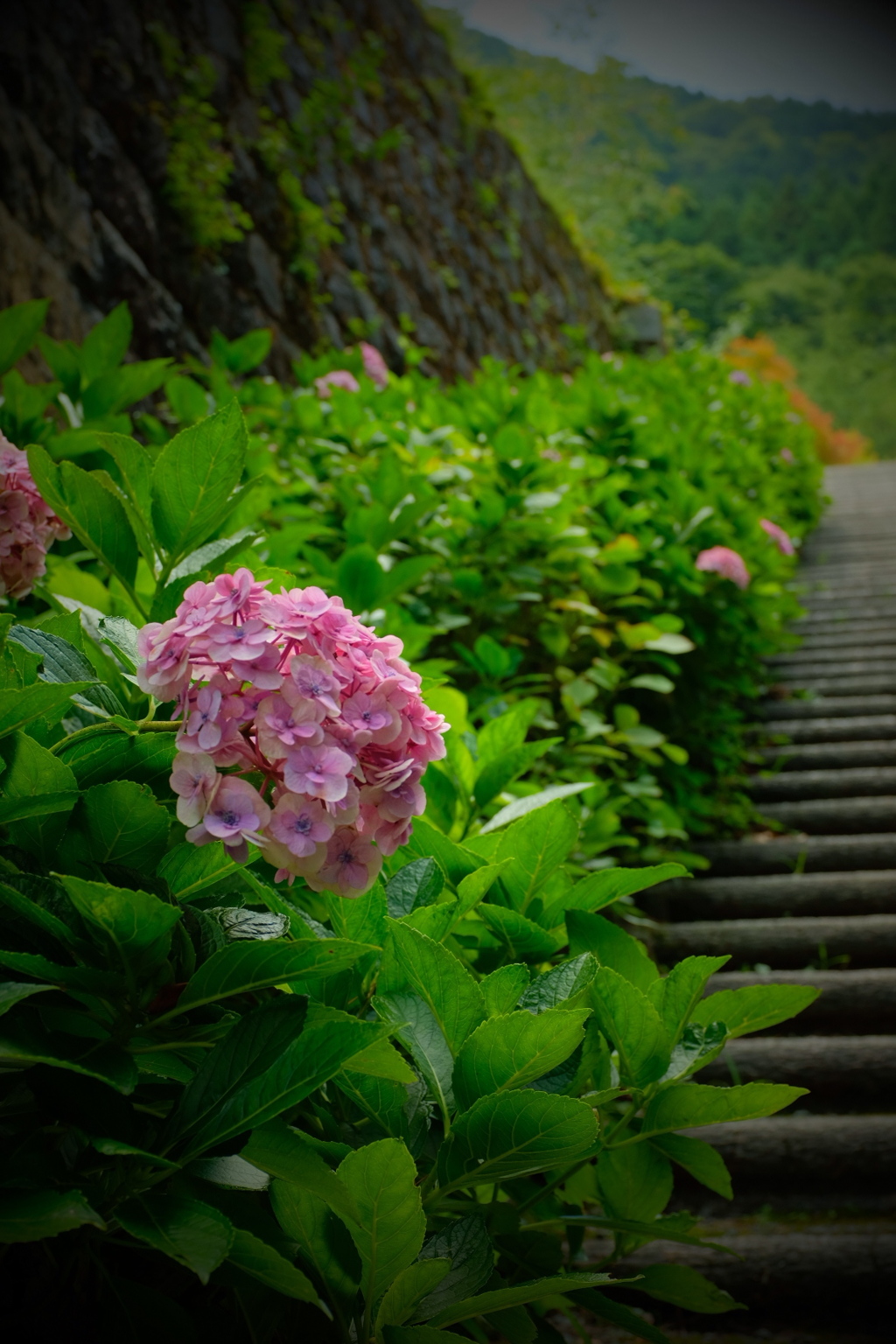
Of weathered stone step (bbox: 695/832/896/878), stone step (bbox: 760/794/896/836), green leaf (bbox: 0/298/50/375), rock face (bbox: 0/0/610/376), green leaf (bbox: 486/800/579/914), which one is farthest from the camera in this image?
rock face (bbox: 0/0/610/376)

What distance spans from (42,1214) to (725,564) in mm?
2551

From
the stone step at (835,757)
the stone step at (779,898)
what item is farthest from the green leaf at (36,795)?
the stone step at (835,757)

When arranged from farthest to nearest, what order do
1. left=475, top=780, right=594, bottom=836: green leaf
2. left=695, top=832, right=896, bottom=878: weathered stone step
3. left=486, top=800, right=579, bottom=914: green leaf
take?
left=695, top=832, right=896, bottom=878: weathered stone step
left=475, top=780, right=594, bottom=836: green leaf
left=486, top=800, right=579, bottom=914: green leaf

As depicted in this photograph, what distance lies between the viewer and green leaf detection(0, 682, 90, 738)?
59 cm

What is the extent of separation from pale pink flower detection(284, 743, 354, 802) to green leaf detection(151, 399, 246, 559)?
1.02ft

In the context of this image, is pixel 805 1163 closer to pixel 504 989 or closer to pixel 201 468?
pixel 504 989

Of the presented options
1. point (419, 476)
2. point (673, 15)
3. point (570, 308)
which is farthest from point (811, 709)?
point (673, 15)

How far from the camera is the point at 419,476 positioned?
6.33 ft

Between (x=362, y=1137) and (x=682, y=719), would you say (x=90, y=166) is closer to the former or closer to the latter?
(x=682, y=719)

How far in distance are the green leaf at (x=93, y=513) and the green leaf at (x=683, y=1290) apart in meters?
0.77

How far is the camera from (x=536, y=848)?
88 cm

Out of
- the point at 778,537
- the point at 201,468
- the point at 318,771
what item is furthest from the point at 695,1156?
the point at 778,537

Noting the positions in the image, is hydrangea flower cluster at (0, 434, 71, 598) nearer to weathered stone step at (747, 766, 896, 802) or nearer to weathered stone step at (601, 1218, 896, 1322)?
weathered stone step at (601, 1218, 896, 1322)

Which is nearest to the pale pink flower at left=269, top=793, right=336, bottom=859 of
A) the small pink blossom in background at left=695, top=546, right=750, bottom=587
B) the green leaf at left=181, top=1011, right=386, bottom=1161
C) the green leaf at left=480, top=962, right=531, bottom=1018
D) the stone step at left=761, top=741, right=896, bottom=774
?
the green leaf at left=181, top=1011, right=386, bottom=1161
